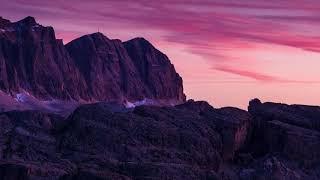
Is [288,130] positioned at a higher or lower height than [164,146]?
higher

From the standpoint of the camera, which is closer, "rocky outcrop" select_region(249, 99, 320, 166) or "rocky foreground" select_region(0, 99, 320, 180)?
"rocky foreground" select_region(0, 99, 320, 180)

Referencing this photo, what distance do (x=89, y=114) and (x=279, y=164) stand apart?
32.2 feet

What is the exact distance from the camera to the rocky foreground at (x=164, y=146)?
109ft

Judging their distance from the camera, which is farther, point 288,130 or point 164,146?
point 288,130

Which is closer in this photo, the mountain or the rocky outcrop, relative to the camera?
the mountain

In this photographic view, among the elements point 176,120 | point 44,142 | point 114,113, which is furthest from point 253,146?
point 44,142

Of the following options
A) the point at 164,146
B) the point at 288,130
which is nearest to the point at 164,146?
the point at 164,146

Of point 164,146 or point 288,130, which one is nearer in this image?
point 164,146

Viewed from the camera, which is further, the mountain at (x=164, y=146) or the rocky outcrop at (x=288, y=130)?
the rocky outcrop at (x=288, y=130)

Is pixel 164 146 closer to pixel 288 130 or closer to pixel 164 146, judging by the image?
pixel 164 146

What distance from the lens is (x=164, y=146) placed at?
38250mm

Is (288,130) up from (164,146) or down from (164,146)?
up

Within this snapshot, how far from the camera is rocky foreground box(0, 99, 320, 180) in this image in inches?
1312

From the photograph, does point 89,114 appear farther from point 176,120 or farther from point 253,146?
point 253,146
